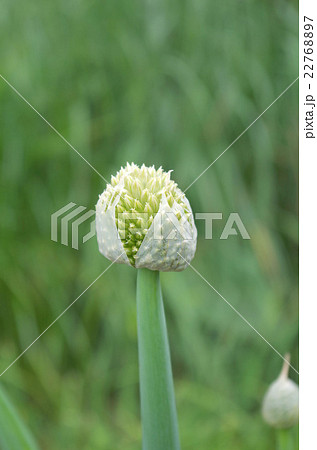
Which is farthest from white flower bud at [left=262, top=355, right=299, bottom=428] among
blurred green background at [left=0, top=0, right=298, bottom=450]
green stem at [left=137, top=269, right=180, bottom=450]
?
blurred green background at [left=0, top=0, right=298, bottom=450]

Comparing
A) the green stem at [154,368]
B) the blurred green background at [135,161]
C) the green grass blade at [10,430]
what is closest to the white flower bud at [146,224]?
the green stem at [154,368]

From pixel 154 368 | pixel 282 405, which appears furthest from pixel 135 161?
pixel 154 368

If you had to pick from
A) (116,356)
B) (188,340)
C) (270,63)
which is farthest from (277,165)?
(116,356)

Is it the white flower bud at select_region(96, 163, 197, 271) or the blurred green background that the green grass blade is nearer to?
the white flower bud at select_region(96, 163, 197, 271)

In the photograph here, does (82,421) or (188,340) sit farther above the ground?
(188,340)
